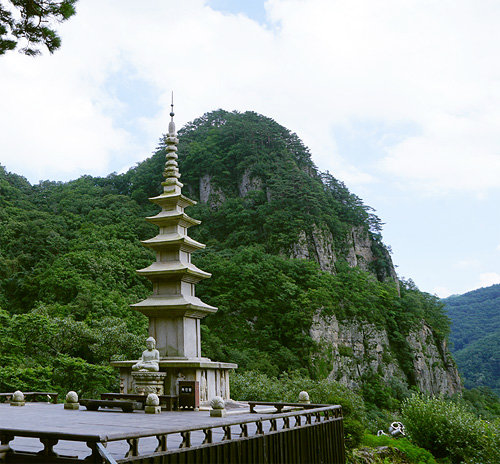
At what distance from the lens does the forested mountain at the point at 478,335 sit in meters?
55.8

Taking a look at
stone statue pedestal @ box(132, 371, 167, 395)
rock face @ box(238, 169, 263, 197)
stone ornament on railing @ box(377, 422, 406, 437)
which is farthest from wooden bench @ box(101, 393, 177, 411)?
rock face @ box(238, 169, 263, 197)

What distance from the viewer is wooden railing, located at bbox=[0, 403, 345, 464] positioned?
529cm

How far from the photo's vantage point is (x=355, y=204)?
61.3 meters

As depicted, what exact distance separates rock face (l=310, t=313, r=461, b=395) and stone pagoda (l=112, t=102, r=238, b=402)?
81.7ft

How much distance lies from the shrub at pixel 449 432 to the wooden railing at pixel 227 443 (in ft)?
30.8

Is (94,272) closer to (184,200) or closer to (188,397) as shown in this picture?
(184,200)

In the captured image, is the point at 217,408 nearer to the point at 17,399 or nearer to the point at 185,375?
the point at 185,375

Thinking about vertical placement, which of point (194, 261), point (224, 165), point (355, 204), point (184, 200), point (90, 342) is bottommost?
point (90, 342)

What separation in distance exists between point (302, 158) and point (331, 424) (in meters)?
53.9

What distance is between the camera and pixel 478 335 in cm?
6606

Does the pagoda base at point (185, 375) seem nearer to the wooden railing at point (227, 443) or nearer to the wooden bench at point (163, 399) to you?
the wooden bench at point (163, 399)

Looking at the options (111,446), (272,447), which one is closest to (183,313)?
(272,447)

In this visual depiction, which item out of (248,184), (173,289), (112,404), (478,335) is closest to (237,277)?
(248,184)

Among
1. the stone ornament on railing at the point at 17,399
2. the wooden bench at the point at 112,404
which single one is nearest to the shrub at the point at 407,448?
the wooden bench at the point at 112,404
